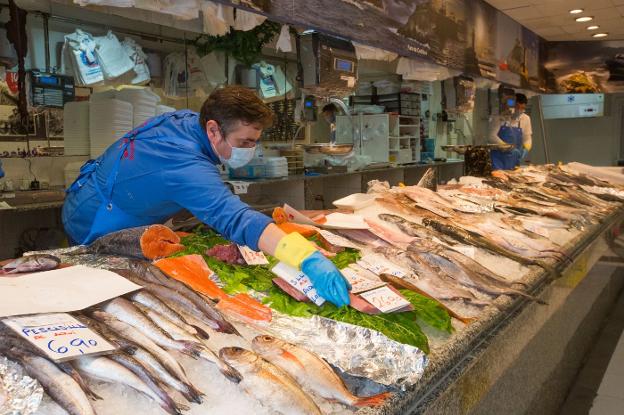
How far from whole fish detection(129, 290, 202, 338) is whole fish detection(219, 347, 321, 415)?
15cm

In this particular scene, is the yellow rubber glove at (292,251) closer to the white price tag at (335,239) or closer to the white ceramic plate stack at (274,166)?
the white price tag at (335,239)

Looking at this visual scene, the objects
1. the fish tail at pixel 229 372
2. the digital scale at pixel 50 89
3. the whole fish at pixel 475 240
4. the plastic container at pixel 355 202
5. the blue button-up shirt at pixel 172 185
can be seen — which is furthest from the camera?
the digital scale at pixel 50 89

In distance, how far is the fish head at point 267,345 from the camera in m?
1.34

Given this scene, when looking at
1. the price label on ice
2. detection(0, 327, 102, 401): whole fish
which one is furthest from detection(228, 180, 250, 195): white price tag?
detection(0, 327, 102, 401): whole fish

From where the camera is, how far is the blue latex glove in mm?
1677

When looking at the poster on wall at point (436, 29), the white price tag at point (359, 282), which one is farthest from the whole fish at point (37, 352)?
the poster on wall at point (436, 29)

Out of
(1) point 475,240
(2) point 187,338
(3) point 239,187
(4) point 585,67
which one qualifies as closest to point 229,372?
(2) point 187,338

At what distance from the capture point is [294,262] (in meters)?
1.77

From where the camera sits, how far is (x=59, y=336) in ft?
3.73

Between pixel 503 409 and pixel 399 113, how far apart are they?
753 cm

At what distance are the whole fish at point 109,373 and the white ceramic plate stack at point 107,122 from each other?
14.6 ft

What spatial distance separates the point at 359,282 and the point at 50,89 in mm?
4758

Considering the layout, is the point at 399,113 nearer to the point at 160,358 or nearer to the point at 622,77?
the point at 622,77

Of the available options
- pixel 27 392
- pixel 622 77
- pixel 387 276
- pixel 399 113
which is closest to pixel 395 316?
pixel 387 276
